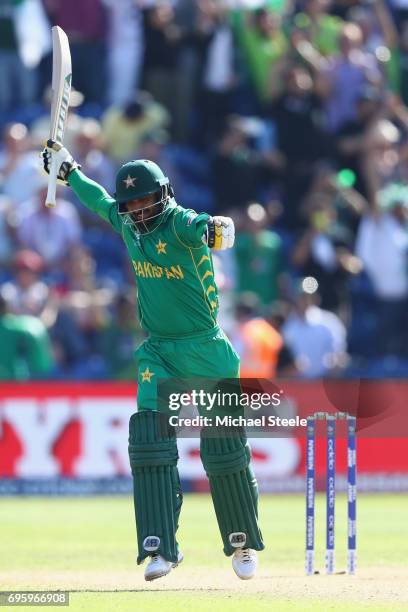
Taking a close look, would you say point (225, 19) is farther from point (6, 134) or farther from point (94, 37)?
point (6, 134)

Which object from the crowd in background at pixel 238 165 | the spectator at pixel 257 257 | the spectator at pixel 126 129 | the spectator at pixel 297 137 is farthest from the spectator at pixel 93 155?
the spectator at pixel 297 137

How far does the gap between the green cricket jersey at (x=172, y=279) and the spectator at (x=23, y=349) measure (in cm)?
657

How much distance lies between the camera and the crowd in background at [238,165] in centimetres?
1535

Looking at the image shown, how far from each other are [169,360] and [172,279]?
1.46ft

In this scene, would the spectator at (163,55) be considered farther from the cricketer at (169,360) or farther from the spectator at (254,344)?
the cricketer at (169,360)

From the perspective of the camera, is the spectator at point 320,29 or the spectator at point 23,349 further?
the spectator at point 320,29

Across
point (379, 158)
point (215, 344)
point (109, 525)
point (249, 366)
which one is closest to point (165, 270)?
point (215, 344)

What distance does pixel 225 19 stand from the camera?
1739 cm

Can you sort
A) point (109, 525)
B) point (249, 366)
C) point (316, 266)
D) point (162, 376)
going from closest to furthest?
1. point (162, 376)
2. point (109, 525)
3. point (249, 366)
4. point (316, 266)

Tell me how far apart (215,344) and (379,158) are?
907 cm

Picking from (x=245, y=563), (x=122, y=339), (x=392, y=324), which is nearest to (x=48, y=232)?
(x=122, y=339)

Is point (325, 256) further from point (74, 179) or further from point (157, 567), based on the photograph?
point (157, 567)

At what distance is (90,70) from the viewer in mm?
17375

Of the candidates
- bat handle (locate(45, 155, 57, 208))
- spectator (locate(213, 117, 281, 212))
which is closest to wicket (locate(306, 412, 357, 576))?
bat handle (locate(45, 155, 57, 208))
